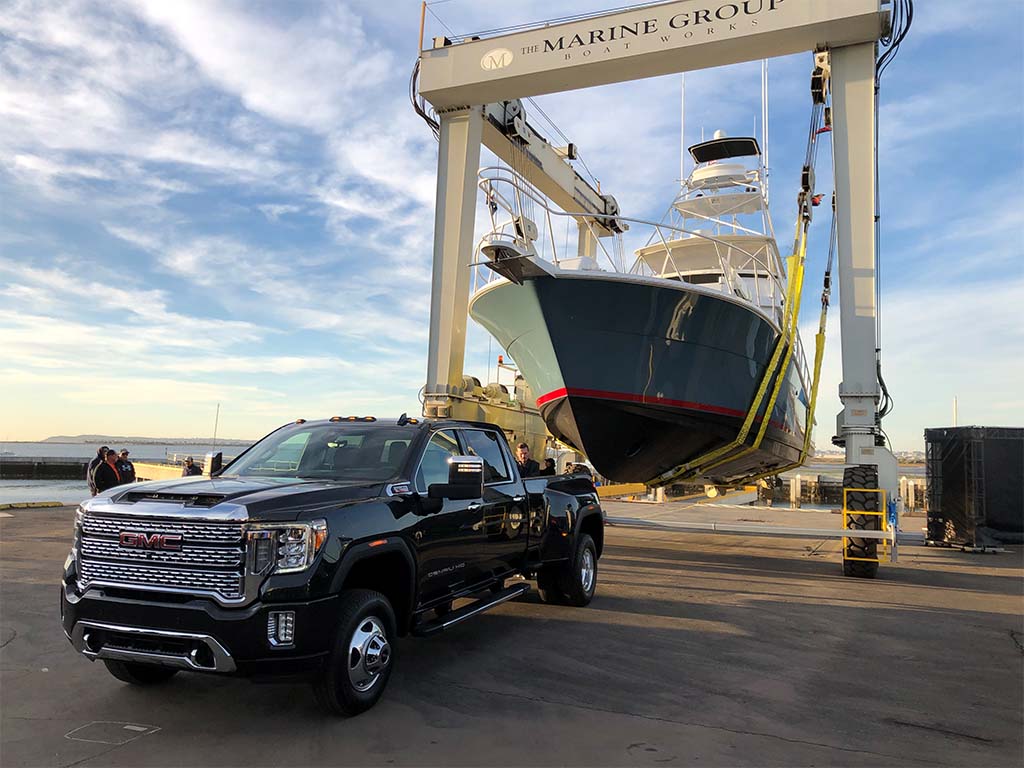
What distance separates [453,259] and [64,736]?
424 inches

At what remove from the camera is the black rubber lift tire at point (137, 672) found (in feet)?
15.1

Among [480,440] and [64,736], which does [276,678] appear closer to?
[64,736]

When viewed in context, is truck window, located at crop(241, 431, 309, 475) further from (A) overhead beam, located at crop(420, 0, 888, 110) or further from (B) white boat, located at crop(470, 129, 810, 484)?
(A) overhead beam, located at crop(420, 0, 888, 110)

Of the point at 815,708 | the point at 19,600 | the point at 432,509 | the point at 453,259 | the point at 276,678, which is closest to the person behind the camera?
the point at 276,678

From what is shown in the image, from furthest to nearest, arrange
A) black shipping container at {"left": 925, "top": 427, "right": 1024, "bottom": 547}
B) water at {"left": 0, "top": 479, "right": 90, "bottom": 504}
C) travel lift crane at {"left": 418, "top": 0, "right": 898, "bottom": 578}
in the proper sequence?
1. water at {"left": 0, "top": 479, "right": 90, "bottom": 504}
2. black shipping container at {"left": 925, "top": 427, "right": 1024, "bottom": 547}
3. travel lift crane at {"left": 418, "top": 0, "right": 898, "bottom": 578}

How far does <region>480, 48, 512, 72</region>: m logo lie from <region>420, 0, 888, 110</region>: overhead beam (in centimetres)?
2

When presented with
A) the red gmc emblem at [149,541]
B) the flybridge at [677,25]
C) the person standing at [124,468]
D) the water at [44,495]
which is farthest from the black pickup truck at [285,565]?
the water at [44,495]

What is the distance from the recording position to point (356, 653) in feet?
13.9

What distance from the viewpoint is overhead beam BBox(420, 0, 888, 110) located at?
1102 cm

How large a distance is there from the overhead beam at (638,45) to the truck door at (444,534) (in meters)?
8.55

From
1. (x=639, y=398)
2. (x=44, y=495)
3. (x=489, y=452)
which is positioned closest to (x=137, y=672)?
(x=489, y=452)

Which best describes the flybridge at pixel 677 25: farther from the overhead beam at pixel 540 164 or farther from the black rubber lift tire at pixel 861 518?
the black rubber lift tire at pixel 861 518

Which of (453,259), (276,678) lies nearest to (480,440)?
(276,678)

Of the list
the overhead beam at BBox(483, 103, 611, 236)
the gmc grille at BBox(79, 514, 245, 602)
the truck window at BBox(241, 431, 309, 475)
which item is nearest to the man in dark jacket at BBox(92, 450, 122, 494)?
the truck window at BBox(241, 431, 309, 475)
